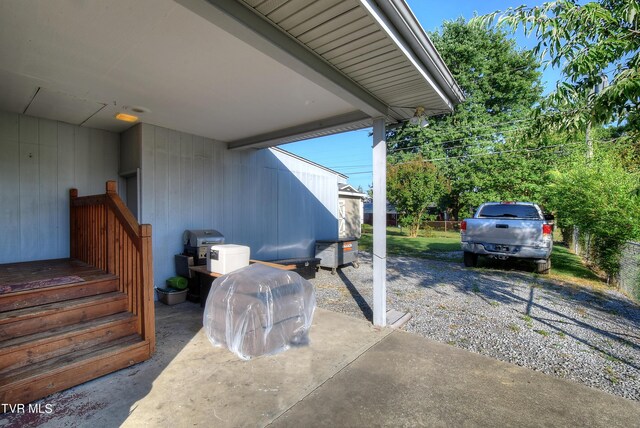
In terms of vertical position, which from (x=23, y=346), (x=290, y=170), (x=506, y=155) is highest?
(x=506, y=155)

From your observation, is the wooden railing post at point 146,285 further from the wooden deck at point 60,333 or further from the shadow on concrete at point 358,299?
the shadow on concrete at point 358,299

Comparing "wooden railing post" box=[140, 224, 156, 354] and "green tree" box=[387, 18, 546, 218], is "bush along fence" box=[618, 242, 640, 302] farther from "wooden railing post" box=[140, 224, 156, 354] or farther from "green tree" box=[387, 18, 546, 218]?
"green tree" box=[387, 18, 546, 218]

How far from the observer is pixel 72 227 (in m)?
4.50

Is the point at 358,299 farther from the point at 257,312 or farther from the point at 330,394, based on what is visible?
the point at 330,394

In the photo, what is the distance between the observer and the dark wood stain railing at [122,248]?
2.95 m

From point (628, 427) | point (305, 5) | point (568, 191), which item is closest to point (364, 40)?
point (305, 5)

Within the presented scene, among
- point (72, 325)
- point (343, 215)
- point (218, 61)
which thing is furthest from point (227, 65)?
point (343, 215)

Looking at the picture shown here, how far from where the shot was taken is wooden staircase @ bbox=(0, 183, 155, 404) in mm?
2340

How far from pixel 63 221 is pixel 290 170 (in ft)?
15.4

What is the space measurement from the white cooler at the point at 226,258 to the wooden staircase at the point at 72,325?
3.78ft

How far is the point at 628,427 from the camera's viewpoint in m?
2.07

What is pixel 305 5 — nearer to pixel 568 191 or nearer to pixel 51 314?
pixel 51 314

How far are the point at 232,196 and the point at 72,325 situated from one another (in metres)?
3.89

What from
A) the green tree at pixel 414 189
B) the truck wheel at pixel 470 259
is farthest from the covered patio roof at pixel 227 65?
the green tree at pixel 414 189
